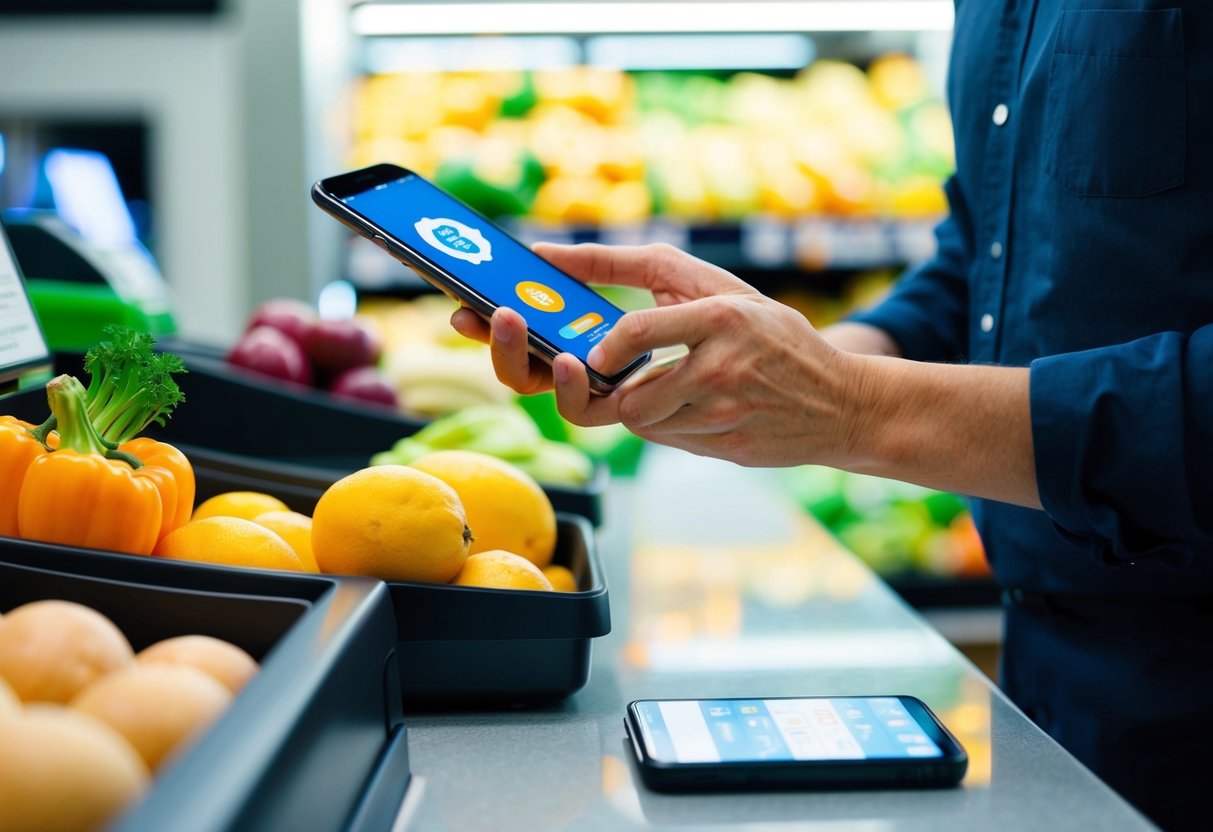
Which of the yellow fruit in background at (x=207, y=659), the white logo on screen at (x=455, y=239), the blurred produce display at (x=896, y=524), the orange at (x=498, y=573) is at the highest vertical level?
the white logo on screen at (x=455, y=239)

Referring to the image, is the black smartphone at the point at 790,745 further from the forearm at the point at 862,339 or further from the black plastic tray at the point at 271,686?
the forearm at the point at 862,339

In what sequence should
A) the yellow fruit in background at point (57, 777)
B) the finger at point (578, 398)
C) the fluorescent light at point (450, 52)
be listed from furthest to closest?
the fluorescent light at point (450, 52) < the finger at point (578, 398) < the yellow fruit in background at point (57, 777)

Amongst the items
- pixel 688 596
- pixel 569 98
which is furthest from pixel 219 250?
pixel 688 596

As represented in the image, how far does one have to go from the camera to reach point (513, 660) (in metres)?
0.86

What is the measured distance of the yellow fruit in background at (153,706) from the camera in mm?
540

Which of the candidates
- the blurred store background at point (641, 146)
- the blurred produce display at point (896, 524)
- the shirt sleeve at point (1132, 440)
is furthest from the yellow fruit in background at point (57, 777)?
the blurred produce display at point (896, 524)

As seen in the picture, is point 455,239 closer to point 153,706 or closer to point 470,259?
point 470,259

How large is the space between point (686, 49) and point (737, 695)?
10.5 feet

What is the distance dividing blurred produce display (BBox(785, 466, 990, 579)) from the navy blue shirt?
5.07ft

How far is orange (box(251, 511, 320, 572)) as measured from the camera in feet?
2.99

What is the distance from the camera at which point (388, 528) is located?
0.83m

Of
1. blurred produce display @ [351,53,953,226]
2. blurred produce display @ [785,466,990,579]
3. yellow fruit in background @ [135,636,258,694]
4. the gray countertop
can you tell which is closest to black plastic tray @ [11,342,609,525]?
the gray countertop

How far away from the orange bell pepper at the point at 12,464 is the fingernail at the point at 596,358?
1.35ft

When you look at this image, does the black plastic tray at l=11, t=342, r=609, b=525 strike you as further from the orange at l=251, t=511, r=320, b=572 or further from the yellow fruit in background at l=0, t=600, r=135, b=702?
the yellow fruit in background at l=0, t=600, r=135, b=702
